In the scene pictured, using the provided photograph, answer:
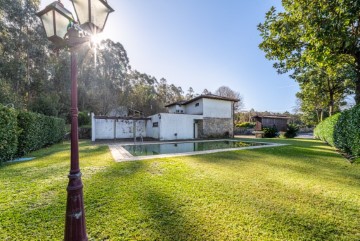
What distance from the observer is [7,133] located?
628cm

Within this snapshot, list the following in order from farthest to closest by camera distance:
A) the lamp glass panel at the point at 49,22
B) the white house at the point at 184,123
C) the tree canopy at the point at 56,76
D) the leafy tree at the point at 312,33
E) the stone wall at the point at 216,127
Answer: the stone wall at the point at 216,127, the tree canopy at the point at 56,76, the white house at the point at 184,123, the leafy tree at the point at 312,33, the lamp glass panel at the point at 49,22

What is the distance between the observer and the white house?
17.9 m

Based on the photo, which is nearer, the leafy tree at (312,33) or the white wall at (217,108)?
the leafy tree at (312,33)

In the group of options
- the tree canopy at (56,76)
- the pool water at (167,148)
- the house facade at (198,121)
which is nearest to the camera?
the pool water at (167,148)

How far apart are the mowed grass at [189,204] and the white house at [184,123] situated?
12.8m

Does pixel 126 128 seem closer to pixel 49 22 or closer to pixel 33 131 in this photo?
pixel 33 131

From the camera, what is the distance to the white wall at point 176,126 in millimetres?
17453

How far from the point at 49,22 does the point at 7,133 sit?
6391 mm

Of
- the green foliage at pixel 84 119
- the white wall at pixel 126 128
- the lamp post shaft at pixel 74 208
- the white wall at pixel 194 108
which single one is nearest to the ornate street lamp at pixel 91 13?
the lamp post shaft at pixel 74 208

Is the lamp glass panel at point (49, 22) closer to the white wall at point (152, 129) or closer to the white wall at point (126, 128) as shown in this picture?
the white wall at point (152, 129)

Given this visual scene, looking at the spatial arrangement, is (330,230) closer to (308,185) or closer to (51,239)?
(308,185)

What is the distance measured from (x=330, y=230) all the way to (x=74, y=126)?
12.3ft

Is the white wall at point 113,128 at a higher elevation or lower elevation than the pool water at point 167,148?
higher

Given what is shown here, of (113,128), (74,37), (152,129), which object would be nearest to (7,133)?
(74,37)
